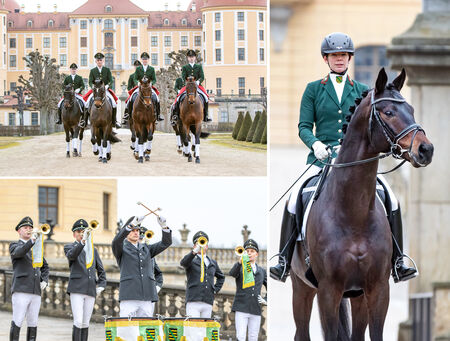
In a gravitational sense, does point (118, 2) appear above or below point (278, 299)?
above

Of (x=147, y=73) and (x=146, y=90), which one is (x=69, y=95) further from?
(x=146, y=90)

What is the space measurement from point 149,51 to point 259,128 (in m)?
2.21

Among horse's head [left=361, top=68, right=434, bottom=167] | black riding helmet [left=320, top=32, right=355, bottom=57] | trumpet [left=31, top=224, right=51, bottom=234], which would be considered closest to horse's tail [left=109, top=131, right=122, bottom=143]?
trumpet [left=31, top=224, right=51, bottom=234]

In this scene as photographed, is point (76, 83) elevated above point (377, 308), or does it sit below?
above

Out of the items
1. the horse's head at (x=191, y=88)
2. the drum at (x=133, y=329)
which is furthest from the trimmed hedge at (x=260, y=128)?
the drum at (x=133, y=329)

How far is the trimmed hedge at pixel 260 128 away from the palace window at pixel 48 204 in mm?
5045

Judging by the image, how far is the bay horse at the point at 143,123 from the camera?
1664 cm

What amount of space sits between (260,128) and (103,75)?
2706 mm

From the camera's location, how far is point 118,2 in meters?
18.5

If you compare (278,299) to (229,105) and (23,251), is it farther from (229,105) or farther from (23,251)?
(23,251)

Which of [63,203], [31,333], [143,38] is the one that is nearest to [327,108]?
[31,333]

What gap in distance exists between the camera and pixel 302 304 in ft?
28.3

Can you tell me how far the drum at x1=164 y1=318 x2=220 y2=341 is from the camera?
31.6 ft

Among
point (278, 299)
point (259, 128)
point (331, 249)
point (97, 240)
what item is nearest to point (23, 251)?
point (331, 249)
